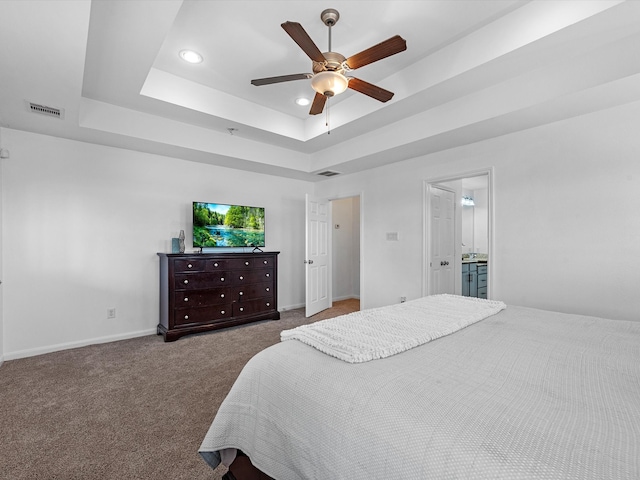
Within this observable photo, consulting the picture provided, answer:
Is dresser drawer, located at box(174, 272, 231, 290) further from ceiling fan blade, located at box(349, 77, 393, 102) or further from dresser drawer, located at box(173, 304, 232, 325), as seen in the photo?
ceiling fan blade, located at box(349, 77, 393, 102)

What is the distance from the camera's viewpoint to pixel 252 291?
→ 14.5ft

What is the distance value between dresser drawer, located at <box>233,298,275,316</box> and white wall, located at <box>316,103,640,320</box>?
9.75 ft

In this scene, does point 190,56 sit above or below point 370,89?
above

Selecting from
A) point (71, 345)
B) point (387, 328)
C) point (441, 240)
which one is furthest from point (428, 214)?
point (71, 345)

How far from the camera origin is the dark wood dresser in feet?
12.3

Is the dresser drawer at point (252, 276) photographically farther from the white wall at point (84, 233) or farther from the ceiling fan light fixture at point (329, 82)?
the ceiling fan light fixture at point (329, 82)

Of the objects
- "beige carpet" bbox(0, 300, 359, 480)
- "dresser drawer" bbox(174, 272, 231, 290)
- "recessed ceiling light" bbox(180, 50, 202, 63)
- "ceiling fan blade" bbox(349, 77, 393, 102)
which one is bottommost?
"beige carpet" bbox(0, 300, 359, 480)

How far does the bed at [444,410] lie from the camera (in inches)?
27.5

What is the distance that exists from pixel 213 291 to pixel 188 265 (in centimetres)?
48

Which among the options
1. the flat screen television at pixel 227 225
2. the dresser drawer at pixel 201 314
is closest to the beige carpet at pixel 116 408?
the dresser drawer at pixel 201 314

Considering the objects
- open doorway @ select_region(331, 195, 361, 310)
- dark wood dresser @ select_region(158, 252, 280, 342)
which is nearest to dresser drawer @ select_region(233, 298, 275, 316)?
dark wood dresser @ select_region(158, 252, 280, 342)

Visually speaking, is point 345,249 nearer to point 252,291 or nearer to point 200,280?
point 252,291

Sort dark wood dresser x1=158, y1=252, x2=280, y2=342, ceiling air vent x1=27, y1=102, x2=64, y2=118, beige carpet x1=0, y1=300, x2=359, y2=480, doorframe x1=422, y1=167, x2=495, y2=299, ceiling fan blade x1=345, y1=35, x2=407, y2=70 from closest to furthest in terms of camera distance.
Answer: beige carpet x1=0, y1=300, x2=359, y2=480, ceiling fan blade x1=345, y1=35, x2=407, y2=70, ceiling air vent x1=27, y1=102, x2=64, y2=118, doorframe x1=422, y1=167, x2=495, y2=299, dark wood dresser x1=158, y1=252, x2=280, y2=342

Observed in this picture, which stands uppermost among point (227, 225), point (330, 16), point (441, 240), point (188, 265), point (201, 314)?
point (330, 16)
